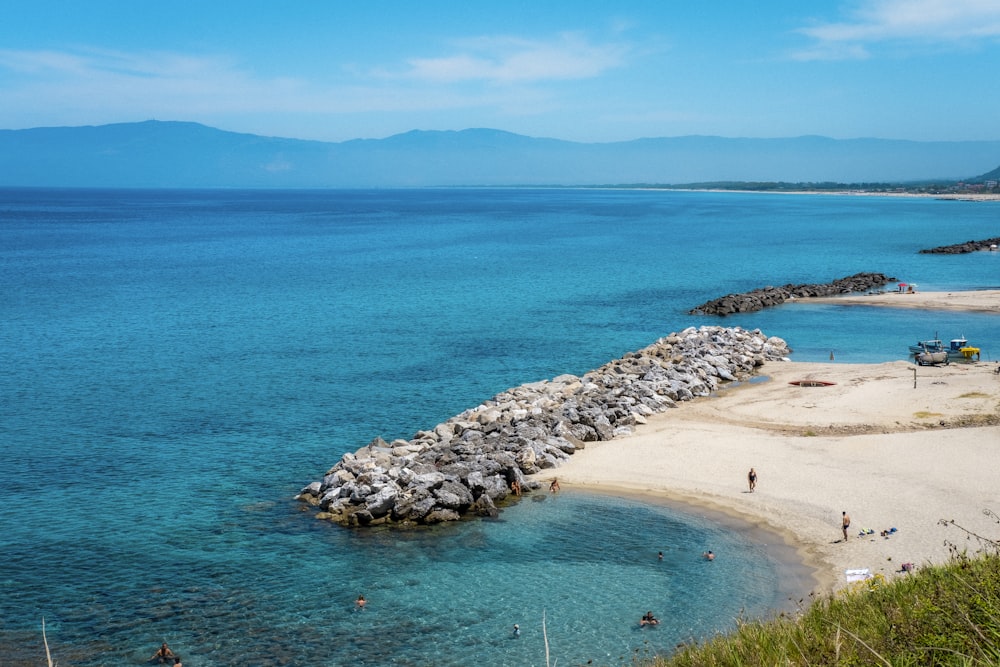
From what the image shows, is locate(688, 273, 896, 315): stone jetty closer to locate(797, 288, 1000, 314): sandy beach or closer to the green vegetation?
locate(797, 288, 1000, 314): sandy beach

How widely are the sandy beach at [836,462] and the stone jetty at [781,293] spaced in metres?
23.2

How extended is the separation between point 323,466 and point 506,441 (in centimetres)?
675

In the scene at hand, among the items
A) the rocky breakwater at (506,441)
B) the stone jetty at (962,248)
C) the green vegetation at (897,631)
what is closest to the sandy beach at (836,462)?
the rocky breakwater at (506,441)

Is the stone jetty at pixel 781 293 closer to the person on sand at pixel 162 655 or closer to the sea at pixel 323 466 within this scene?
the sea at pixel 323 466

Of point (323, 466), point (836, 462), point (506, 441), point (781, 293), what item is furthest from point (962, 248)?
point (323, 466)

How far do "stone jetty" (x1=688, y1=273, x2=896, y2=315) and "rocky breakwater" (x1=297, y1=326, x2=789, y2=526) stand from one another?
Result: 1856 cm

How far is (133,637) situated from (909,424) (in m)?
29.2

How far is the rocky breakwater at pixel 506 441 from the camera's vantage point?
86.6ft

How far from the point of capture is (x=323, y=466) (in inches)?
1214

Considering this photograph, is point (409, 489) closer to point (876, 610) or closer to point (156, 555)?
point (156, 555)

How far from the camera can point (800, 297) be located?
72312 millimetres

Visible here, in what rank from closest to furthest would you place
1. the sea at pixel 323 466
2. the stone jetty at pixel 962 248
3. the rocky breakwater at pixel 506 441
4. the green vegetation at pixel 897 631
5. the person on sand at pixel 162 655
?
the green vegetation at pixel 897 631 < the person on sand at pixel 162 655 < the sea at pixel 323 466 < the rocky breakwater at pixel 506 441 < the stone jetty at pixel 962 248

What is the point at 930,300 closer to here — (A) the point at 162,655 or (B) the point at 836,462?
(B) the point at 836,462

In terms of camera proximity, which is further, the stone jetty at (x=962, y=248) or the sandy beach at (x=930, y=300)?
the stone jetty at (x=962, y=248)
